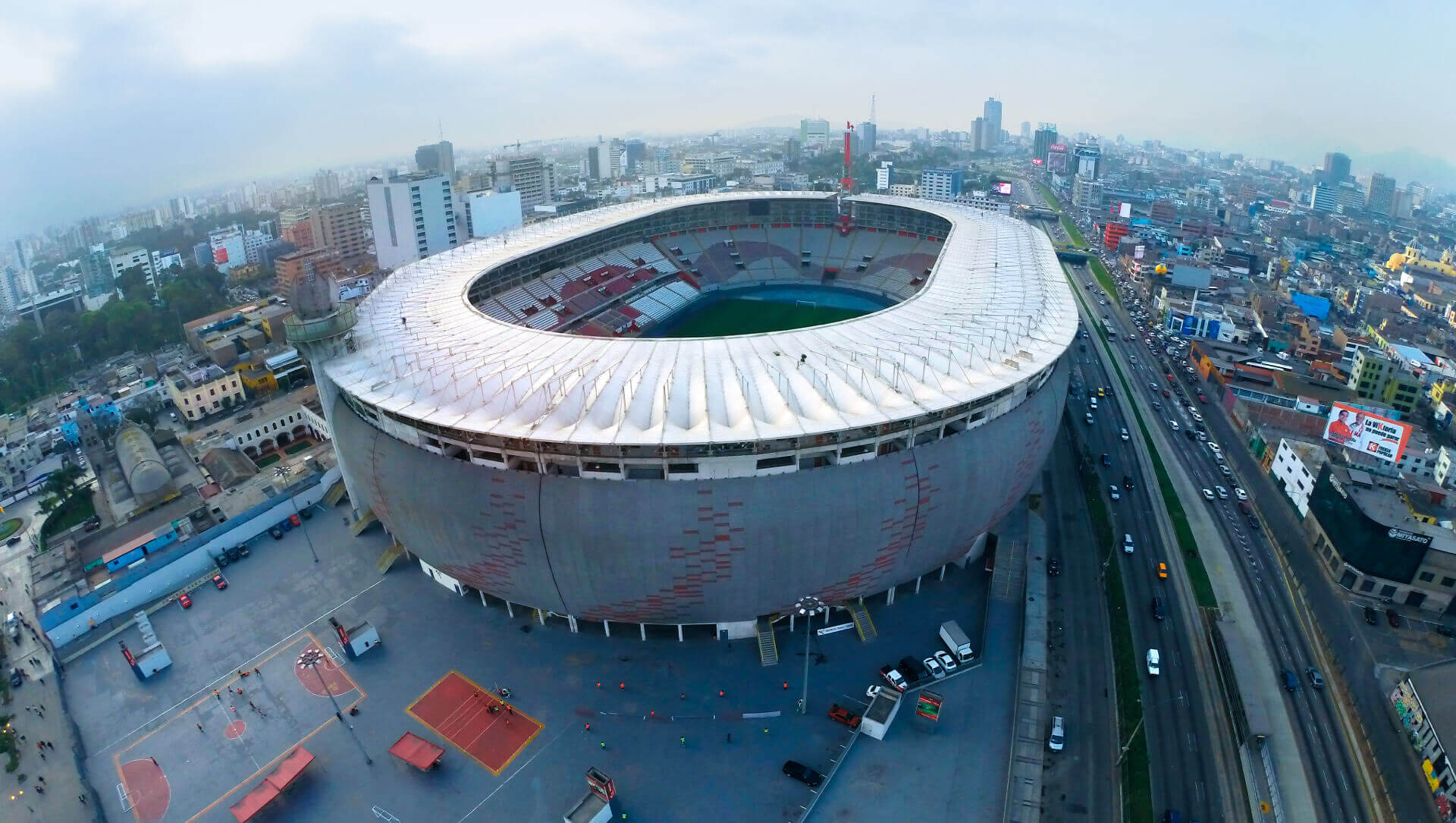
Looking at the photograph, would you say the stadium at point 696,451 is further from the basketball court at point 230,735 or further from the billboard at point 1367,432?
the billboard at point 1367,432

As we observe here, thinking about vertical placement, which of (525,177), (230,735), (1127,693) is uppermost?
(525,177)

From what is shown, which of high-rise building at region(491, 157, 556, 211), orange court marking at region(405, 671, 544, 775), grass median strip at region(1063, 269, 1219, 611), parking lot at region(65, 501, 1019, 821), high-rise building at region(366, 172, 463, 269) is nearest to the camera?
parking lot at region(65, 501, 1019, 821)

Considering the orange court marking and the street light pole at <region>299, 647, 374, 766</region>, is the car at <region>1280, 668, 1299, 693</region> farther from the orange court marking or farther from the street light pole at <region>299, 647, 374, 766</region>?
the street light pole at <region>299, 647, 374, 766</region>

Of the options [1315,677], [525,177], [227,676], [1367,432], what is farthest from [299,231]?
[1367,432]

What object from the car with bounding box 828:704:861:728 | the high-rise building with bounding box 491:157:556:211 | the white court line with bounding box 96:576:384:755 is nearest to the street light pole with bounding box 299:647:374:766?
the white court line with bounding box 96:576:384:755

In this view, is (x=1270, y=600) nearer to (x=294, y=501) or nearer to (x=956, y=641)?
(x=956, y=641)
